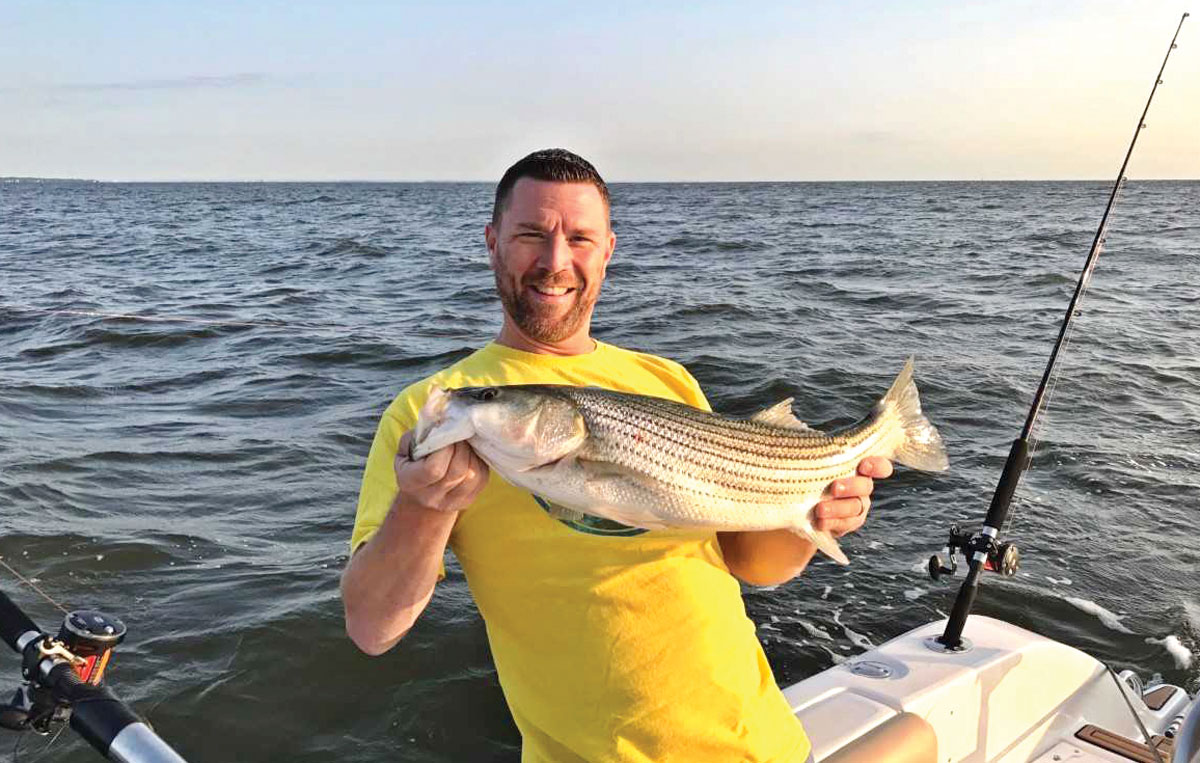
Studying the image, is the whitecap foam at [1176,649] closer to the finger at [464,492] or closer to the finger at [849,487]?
the finger at [849,487]

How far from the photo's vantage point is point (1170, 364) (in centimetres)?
1558

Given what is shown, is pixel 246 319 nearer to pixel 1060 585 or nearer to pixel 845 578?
pixel 845 578

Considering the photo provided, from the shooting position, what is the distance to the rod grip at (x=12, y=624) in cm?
299

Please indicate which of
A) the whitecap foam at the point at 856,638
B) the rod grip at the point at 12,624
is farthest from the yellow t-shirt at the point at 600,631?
the whitecap foam at the point at 856,638

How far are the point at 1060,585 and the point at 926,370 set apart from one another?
6994mm

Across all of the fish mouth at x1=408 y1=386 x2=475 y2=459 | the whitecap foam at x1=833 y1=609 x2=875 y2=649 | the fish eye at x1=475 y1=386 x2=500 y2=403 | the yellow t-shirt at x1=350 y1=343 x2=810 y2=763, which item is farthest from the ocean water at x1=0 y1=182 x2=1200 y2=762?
the fish mouth at x1=408 y1=386 x2=475 y2=459

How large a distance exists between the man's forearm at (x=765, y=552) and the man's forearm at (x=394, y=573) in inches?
43.0

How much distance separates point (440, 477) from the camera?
235 cm

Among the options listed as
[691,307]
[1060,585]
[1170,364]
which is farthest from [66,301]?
[1170,364]

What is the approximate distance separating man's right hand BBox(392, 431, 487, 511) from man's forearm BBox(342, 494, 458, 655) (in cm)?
5

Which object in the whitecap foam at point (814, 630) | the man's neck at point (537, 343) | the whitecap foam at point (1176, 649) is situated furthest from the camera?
the whitecap foam at point (814, 630)

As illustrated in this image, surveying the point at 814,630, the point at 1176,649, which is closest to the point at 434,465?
the point at 814,630

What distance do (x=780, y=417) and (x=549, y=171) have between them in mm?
1181

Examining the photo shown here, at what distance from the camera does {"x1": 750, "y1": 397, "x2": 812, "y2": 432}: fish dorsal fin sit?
3146 millimetres
